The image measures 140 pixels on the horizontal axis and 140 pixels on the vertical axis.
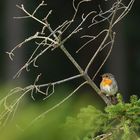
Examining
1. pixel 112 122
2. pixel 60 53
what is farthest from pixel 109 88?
pixel 60 53

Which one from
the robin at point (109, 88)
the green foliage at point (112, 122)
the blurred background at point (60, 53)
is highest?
the blurred background at point (60, 53)

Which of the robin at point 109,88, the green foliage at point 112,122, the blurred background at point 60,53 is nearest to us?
the green foliage at point 112,122

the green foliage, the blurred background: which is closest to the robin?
the green foliage

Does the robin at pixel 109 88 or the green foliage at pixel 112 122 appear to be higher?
the robin at pixel 109 88

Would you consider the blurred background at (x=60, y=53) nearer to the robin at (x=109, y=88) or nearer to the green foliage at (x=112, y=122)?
the robin at (x=109, y=88)

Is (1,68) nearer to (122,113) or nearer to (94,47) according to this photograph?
(94,47)

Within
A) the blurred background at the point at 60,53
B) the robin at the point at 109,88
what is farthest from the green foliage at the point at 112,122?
the blurred background at the point at 60,53

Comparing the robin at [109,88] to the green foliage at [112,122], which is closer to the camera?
the green foliage at [112,122]

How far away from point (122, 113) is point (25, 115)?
1041 millimetres

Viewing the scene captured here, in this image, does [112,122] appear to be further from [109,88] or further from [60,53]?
[60,53]

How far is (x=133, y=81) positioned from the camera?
62.3ft

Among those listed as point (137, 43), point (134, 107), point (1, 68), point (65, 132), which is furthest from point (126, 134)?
point (137, 43)

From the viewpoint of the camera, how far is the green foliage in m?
3.33

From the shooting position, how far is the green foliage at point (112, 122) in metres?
3.33
